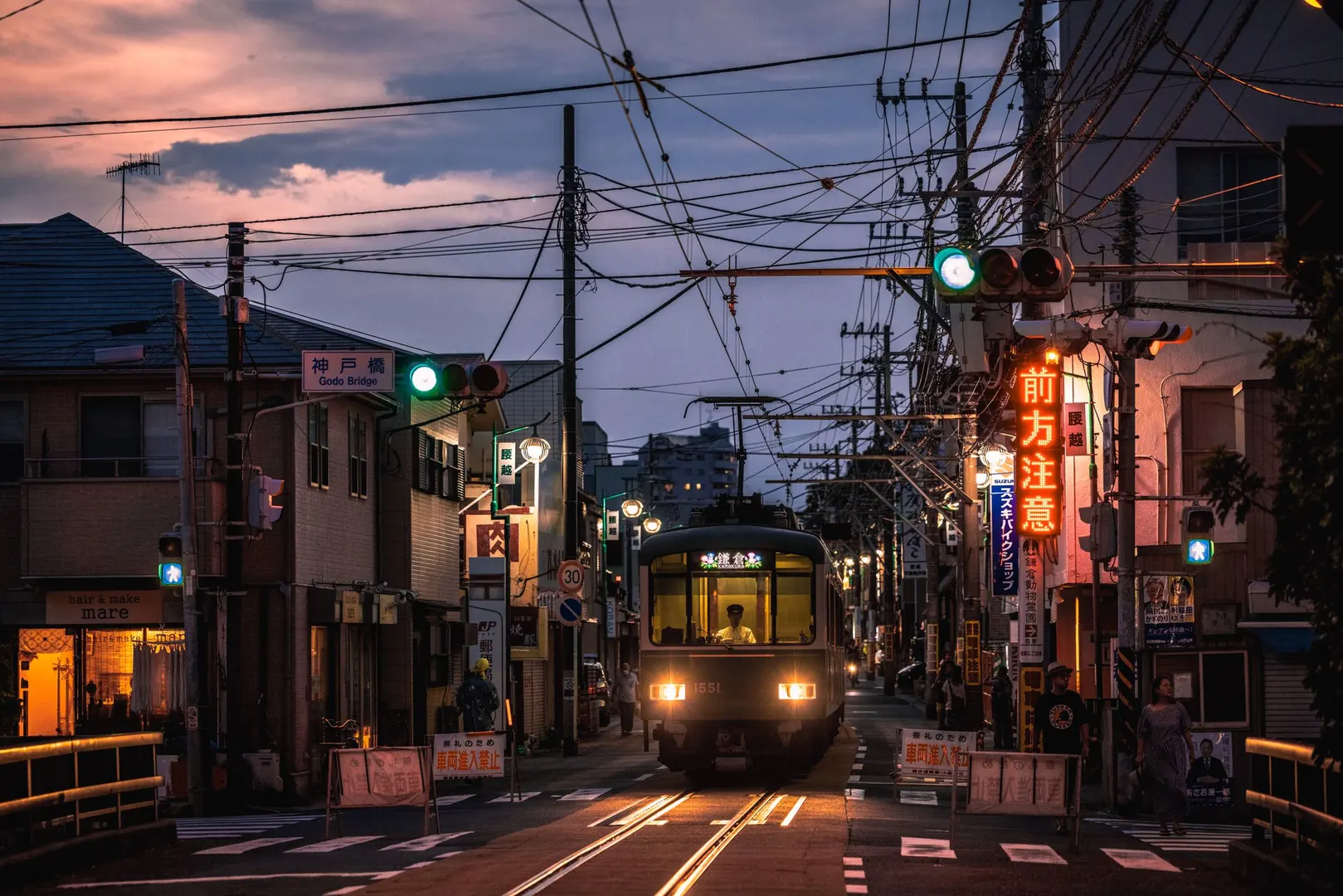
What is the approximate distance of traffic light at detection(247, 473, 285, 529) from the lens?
Answer: 885 inches

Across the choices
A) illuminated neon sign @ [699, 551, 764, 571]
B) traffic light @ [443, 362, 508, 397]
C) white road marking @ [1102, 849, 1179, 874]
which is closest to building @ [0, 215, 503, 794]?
illuminated neon sign @ [699, 551, 764, 571]

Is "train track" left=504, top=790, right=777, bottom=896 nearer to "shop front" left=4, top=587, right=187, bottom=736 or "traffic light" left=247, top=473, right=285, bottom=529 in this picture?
"traffic light" left=247, top=473, right=285, bottom=529

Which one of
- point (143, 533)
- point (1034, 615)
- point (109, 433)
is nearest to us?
point (143, 533)

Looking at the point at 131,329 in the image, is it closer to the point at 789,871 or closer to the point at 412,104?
the point at 412,104

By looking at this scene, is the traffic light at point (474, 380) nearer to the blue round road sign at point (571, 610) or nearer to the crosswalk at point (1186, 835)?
the crosswalk at point (1186, 835)

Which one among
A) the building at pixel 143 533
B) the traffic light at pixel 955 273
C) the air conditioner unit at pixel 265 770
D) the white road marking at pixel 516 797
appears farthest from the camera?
the building at pixel 143 533

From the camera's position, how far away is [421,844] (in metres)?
16.1

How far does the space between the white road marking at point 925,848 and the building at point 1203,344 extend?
6419 millimetres

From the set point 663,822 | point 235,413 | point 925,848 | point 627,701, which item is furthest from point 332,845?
point 627,701

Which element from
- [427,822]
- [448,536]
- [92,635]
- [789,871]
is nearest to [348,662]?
[92,635]

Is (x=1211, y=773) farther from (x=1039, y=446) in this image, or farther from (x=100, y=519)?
(x=100, y=519)

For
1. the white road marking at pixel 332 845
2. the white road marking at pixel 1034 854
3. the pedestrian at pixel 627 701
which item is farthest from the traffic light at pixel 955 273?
the pedestrian at pixel 627 701

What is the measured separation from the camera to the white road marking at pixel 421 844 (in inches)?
611

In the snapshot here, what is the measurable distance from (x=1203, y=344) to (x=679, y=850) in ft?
51.2
